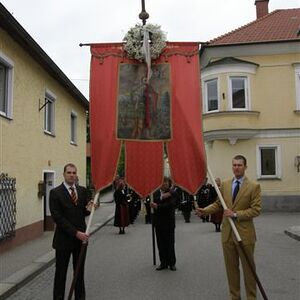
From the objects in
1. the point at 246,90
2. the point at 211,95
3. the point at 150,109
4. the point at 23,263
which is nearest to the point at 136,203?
the point at 211,95

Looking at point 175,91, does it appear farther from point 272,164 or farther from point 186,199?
point 272,164

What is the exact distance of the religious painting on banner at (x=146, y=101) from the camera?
767 cm

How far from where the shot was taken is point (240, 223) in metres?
6.47

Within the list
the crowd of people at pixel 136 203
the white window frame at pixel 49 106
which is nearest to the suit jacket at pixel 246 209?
the crowd of people at pixel 136 203

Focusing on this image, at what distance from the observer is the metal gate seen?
38.3 feet

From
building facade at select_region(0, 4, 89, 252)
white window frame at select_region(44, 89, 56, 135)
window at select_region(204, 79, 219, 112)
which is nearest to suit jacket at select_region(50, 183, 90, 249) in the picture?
building facade at select_region(0, 4, 89, 252)

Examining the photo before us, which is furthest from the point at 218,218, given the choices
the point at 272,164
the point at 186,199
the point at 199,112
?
the point at 272,164

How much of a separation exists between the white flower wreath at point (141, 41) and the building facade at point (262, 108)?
661 inches

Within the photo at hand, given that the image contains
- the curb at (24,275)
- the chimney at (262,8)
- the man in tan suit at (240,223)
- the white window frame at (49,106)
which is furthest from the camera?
the chimney at (262,8)

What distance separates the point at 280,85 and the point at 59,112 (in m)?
11.8

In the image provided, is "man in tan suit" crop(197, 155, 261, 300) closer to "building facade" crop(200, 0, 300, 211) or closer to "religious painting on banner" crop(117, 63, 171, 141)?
"religious painting on banner" crop(117, 63, 171, 141)

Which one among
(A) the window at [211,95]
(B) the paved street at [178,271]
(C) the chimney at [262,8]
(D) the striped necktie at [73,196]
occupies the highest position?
(C) the chimney at [262,8]

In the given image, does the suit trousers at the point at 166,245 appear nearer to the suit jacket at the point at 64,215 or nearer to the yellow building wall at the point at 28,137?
the suit jacket at the point at 64,215

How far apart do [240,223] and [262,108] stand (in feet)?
62.6
